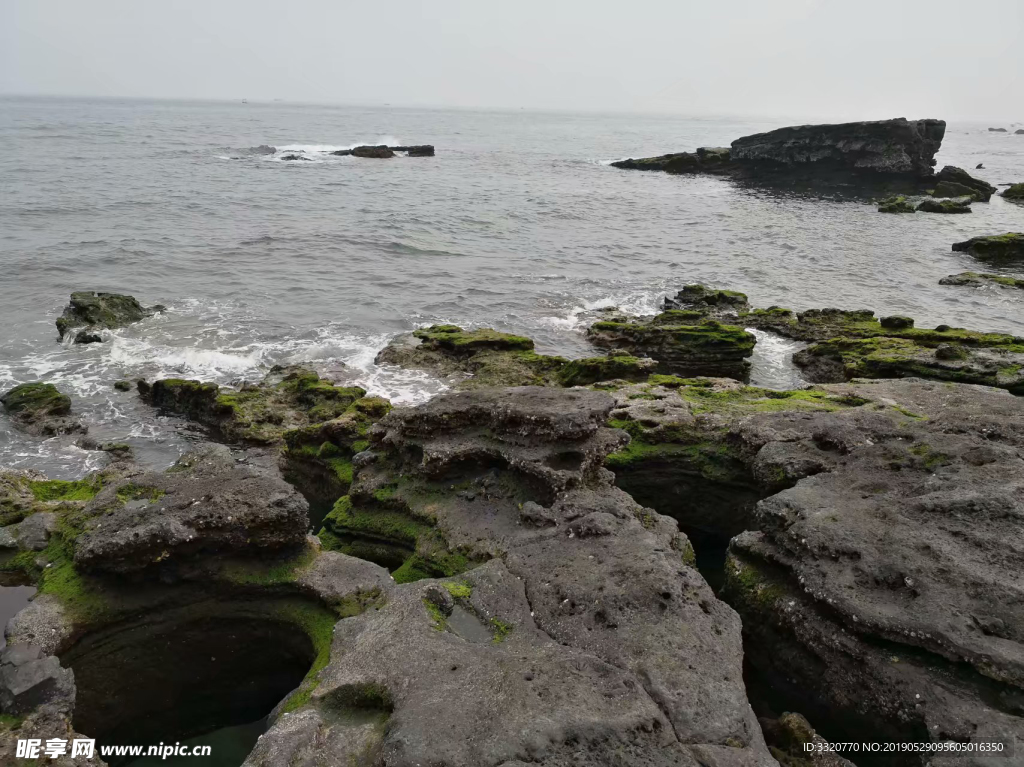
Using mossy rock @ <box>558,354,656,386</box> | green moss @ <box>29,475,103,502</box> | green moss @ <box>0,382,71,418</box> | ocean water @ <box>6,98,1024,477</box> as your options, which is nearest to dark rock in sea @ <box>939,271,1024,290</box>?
ocean water @ <box>6,98,1024,477</box>

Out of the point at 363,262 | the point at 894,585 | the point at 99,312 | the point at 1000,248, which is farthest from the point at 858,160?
the point at 894,585

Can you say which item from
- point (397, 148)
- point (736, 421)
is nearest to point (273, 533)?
point (736, 421)

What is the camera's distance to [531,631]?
19.5 feet

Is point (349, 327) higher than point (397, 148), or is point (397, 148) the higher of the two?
point (397, 148)

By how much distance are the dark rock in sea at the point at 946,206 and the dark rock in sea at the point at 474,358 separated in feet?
149

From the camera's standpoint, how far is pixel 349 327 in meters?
21.9

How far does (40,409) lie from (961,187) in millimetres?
66398

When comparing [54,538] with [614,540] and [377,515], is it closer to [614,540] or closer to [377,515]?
[377,515]

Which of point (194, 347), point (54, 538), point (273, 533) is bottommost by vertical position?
point (194, 347)

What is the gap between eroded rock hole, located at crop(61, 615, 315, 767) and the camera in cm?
706

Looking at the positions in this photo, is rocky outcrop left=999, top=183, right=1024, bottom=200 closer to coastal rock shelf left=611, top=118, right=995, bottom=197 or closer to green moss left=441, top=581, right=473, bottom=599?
coastal rock shelf left=611, top=118, right=995, bottom=197

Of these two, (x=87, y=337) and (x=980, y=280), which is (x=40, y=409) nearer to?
(x=87, y=337)

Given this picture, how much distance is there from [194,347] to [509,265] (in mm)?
15617

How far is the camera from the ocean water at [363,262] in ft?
60.7
